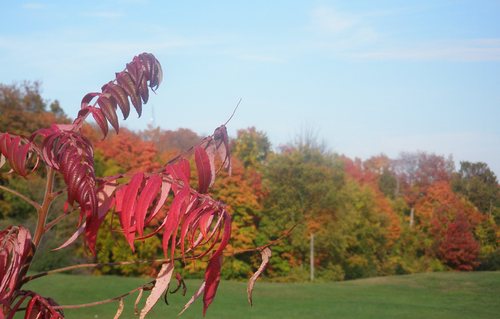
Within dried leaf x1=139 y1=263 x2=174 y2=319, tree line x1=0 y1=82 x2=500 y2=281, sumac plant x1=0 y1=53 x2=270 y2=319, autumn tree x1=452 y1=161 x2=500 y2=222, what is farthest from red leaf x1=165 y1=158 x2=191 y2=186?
autumn tree x1=452 y1=161 x2=500 y2=222

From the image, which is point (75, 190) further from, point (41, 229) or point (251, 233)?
point (251, 233)

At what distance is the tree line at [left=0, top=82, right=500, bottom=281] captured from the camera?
30109 millimetres

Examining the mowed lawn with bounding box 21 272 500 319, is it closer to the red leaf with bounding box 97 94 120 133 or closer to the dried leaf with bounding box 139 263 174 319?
the red leaf with bounding box 97 94 120 133

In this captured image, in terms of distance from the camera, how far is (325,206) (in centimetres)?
3444

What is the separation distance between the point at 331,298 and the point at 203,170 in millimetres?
16722

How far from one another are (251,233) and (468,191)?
32.5 ft

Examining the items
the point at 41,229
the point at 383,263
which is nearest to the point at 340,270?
the point at 383,263

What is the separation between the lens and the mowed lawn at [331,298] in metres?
13.4

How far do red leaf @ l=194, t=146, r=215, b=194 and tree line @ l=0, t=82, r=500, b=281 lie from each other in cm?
2645

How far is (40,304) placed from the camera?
58.2 inches

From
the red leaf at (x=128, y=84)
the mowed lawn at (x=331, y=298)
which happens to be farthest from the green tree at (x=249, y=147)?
the red leaf at (x=128, y=84)

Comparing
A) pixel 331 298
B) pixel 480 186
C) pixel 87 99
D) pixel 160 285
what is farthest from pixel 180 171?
pixel 480 186

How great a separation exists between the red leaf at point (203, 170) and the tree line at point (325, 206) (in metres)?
26.4

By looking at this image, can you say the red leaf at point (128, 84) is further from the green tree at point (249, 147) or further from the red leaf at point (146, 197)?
the green tree at point (249, 147)
